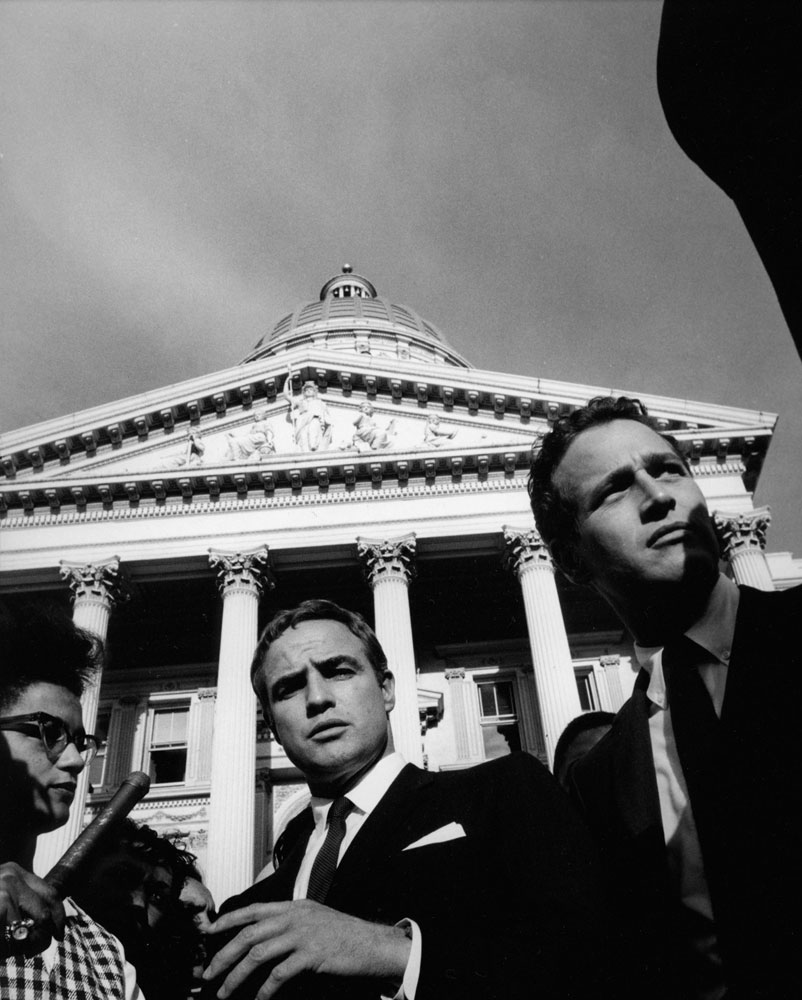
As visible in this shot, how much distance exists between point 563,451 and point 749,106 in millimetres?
1377

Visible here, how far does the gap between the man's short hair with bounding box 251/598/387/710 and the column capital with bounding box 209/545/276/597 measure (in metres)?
15.3

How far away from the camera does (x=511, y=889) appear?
178cm

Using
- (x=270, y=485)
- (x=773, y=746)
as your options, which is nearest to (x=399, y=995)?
(x=773, y=746)

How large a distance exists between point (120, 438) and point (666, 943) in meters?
20.0

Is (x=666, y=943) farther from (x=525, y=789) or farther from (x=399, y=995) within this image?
(x=399, y=995)

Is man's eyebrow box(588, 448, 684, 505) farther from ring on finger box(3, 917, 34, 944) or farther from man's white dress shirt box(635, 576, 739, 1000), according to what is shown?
ring on finger box(3, 917, 34, 944)

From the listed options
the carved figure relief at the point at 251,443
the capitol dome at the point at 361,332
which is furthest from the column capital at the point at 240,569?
the capitol dome at the point at 361,332

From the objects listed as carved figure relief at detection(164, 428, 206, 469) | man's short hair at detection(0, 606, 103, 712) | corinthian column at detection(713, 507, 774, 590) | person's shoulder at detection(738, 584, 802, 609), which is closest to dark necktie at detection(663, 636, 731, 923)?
person's shoulder at detection(738, 584, 802, 609)

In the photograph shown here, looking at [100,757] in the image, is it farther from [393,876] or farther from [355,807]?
[393,876]

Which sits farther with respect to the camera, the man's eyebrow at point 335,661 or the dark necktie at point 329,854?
the man's eyebrow at point 335,661

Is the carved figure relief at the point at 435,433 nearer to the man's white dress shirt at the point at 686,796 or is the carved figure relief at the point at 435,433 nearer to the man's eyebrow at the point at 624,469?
the man's eyebrow at the point at 624,469

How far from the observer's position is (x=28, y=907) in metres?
1.71

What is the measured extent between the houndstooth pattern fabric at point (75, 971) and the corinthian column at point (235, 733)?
12.2 metres

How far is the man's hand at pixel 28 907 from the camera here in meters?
1.69
